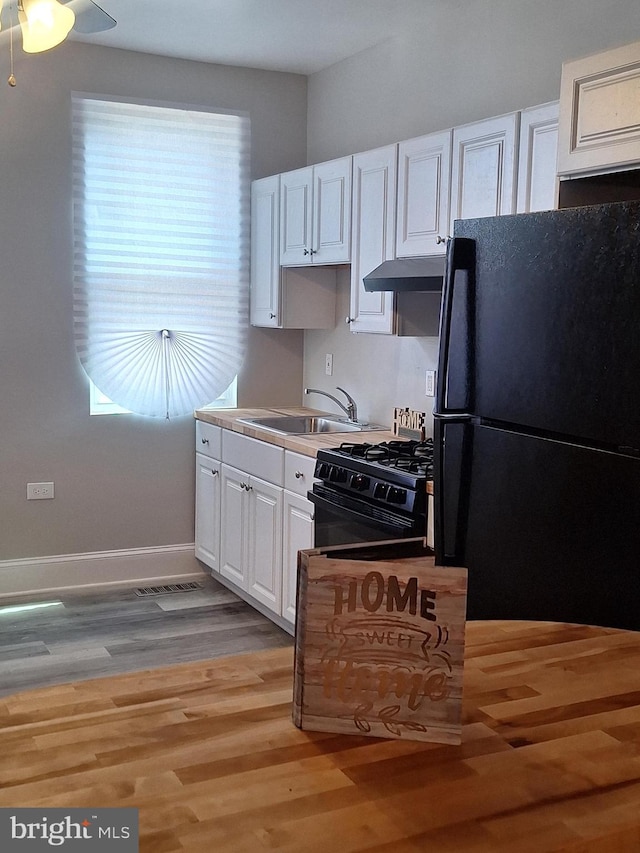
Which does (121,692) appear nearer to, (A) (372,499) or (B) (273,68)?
(A) (372,499)

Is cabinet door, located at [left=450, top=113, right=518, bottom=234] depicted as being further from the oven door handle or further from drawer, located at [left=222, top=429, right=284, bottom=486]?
drawer, located at [left=222, top=429, right=284, bottom=486]

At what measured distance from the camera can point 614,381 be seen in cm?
217

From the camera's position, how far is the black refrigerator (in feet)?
7.13

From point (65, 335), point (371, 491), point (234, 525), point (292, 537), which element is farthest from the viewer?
point (65, 335)

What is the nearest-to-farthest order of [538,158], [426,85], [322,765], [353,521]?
[322,765]
[538,158]
[353,521]
[426,85]

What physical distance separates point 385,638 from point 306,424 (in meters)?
3.97

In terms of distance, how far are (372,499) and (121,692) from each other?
2.28m

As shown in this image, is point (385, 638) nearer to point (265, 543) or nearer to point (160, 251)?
point (265, 543)

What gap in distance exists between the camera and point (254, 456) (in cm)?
443

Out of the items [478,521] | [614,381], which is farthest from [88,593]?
[614,381]

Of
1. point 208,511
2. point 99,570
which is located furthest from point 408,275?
point 99,570

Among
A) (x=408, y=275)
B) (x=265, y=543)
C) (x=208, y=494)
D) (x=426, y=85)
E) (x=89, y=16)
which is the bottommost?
(x=265, y=543)

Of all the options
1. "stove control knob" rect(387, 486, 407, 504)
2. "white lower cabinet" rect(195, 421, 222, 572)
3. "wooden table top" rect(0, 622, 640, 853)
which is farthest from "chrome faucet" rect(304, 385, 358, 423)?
"wooden table top" rect(0, 622, 640, 853)

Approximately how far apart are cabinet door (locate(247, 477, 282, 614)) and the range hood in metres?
1.11
